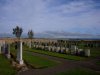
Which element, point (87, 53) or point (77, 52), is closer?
point (87, 53)

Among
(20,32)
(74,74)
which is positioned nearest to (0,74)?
(74,74)

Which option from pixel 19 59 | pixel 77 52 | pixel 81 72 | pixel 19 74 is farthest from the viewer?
pixel 77 52

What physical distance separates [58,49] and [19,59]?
1606 centimetres

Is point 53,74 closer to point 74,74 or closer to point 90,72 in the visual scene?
point 74,74

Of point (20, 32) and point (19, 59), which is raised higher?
point (20, 32)

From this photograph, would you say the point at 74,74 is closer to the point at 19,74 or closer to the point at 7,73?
the point at 19,74

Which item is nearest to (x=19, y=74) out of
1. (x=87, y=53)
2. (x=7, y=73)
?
(x=7, y=73)

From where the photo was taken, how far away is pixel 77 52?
35938 millimetres

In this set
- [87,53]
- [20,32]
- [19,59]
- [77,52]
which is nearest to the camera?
[19,59]

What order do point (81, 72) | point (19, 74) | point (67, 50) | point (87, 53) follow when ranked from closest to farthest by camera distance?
point (19, 74) → point (81, 72) → point (87, 53) → point (67, 50)

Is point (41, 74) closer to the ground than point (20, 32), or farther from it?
closer to the ground

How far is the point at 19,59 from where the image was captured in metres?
26.0

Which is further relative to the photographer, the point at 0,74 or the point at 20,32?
the point at 20,32

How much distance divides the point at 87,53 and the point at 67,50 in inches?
274
